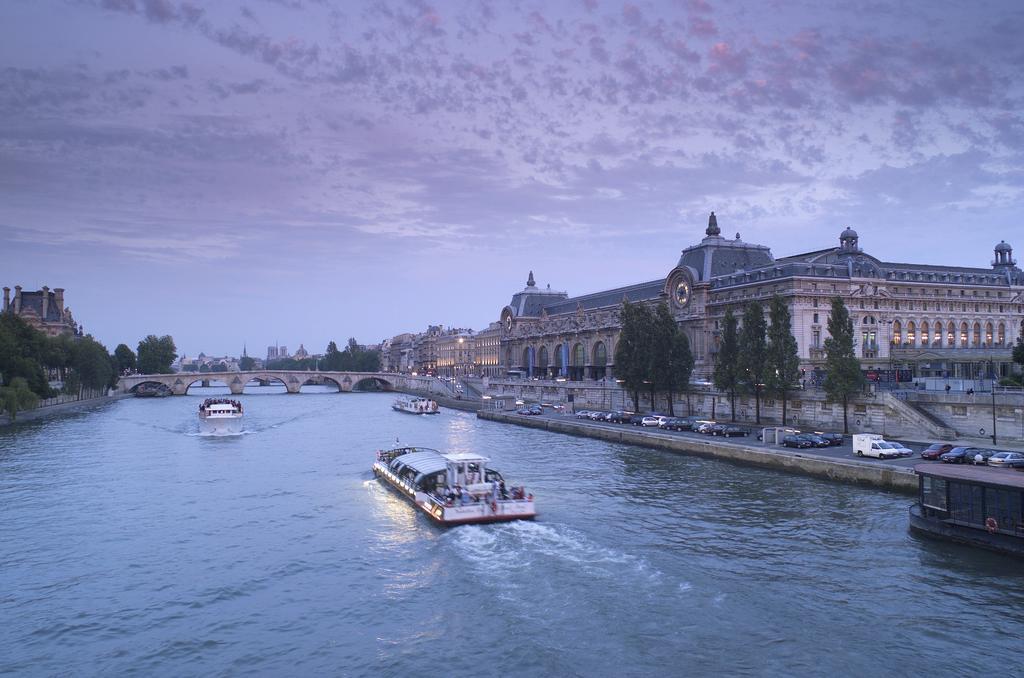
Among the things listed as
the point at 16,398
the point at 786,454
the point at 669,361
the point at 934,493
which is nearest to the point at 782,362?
the point at 786,454

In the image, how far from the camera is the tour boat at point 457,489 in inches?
1398

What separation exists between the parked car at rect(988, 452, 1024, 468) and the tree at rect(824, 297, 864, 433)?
1627 centimetres

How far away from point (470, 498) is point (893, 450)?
24.8 meters

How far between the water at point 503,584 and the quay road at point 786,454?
4.07 feet

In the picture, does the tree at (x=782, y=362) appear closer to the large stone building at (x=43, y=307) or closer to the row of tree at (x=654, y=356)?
the row of tree at (x=654, y=356)

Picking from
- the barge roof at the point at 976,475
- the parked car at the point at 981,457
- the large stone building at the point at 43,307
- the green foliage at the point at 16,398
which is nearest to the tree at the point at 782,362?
the parked car at the point at 981,457

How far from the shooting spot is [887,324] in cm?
8494

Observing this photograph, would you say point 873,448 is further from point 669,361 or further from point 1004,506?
point 669,361

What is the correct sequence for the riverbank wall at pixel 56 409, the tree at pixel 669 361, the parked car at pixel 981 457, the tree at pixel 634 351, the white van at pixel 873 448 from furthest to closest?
1. the riverbank wall at pixel 56 409
2. the tree at pixel 634 351
3. the tree at pixel 669 361
4. the white van at pixel 873 448
5. the parked car at pixel 981 457

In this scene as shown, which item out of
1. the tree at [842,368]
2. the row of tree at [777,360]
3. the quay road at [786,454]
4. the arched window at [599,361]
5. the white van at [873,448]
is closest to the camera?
the quay road at [786,454]

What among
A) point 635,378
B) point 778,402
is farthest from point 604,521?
point 635,378

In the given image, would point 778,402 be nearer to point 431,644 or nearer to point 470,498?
point 470,498

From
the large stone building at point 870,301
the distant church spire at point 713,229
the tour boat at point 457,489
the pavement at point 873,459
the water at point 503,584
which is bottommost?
the water at point 503,584

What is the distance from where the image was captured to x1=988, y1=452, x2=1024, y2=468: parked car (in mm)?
38438
